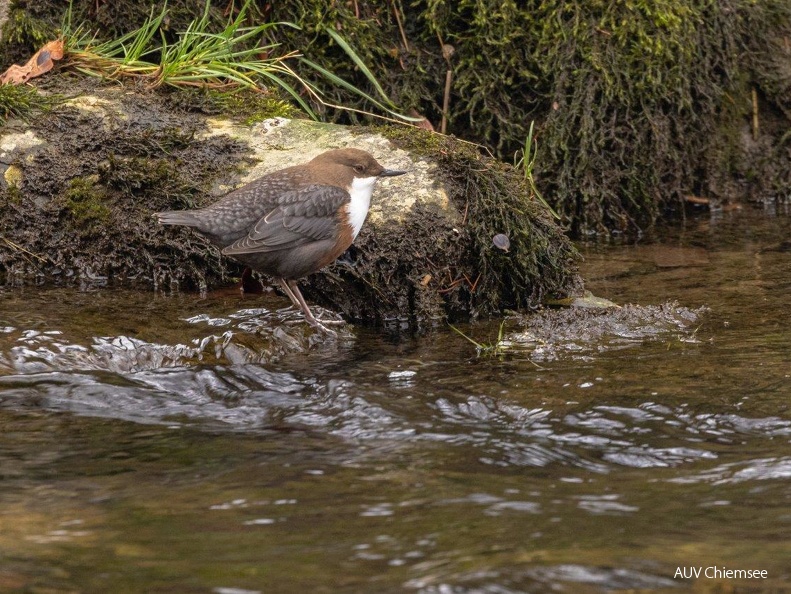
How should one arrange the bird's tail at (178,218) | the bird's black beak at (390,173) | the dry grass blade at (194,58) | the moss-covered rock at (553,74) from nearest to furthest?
the bird's tail at (178,218) → the bird's black beak at (390,173) → the dry grass blade at (194,58) → the moss-covered rock at (553,74)

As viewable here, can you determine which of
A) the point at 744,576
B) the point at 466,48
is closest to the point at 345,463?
the point at 744,576

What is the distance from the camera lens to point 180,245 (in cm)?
527

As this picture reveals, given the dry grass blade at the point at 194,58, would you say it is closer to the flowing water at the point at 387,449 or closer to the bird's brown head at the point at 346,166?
the bird's brown head at the point at 346,166

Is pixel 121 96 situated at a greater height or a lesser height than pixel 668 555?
greater

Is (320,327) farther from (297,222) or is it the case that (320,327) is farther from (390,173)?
(390,173)

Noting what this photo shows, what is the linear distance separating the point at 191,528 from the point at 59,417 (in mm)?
1205

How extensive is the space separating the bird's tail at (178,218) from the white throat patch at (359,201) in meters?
0.72

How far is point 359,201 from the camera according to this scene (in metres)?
4.90

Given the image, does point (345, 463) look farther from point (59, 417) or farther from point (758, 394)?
point (758, 394)

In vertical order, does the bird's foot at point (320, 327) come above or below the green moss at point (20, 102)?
below

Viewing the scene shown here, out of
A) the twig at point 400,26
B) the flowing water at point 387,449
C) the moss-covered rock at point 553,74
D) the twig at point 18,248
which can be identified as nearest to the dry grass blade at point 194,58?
the moss-covered rock at point 553,74

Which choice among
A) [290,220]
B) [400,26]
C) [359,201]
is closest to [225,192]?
[290,220]

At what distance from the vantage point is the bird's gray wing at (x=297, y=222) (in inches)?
183

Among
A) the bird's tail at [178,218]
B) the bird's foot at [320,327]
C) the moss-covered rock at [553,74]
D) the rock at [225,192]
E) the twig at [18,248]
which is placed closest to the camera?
the bird's tail at [178,218]
